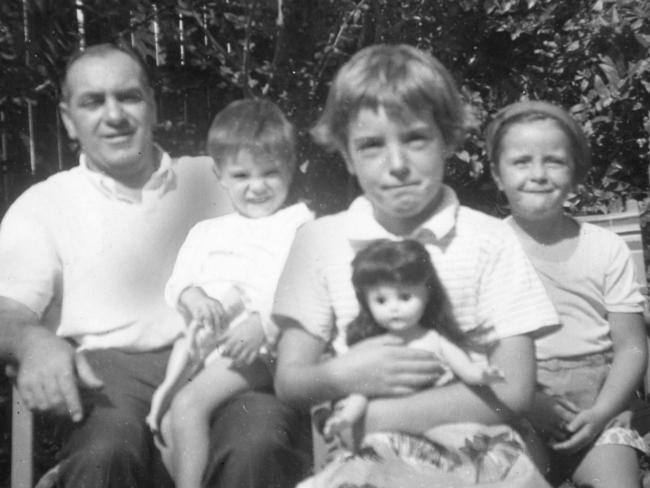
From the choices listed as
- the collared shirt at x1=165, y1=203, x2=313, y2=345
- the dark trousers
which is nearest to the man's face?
the collared shirt at x1=165, y1=203, x2=313, y2=345

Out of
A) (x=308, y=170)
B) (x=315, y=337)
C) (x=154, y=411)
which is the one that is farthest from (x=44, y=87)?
(x=315, y=337)

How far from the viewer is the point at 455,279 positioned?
2189 mm

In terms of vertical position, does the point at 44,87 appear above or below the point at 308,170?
above

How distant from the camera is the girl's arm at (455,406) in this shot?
209 cm

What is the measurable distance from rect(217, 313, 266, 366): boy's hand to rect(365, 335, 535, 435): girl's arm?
47cm

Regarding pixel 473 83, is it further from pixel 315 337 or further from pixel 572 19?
pixel 315 337

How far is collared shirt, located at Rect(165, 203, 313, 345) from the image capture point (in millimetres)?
2602

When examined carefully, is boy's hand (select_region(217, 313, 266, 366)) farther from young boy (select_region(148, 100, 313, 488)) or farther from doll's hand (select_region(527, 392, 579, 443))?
doll's hand (select_region(527, 392, 579, 443))

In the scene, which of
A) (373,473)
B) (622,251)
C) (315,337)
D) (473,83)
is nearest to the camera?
(373,473)

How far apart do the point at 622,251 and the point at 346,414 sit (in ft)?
3.26

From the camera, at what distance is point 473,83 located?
12.5 feet

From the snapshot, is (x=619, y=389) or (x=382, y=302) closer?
(x=382, y=302)

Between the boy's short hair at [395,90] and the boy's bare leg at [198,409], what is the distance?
647mm

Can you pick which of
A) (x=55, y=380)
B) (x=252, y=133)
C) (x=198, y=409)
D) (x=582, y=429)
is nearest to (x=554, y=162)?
(x=582, y=429)
